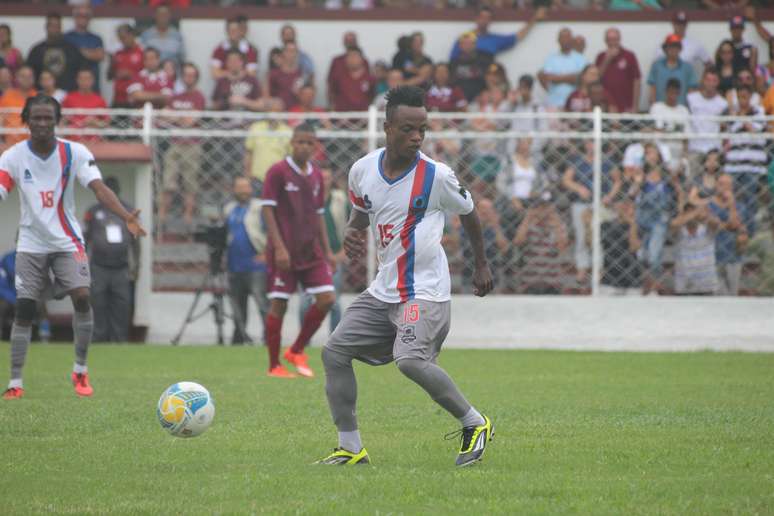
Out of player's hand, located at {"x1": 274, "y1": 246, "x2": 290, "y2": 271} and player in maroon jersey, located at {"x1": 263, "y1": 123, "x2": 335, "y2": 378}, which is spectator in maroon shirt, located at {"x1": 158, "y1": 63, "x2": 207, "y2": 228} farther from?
player's hand, located at {"x1": 274, "y1": 246, "x2": 290, "y2": 271}

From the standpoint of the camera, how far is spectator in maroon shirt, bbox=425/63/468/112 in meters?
20.1

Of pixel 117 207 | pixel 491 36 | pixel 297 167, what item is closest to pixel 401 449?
pixel 117 207

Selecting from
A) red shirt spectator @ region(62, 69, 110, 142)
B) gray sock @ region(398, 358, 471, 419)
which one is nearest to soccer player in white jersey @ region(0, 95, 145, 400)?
gray sock @ region(398, 358, 471, 419)

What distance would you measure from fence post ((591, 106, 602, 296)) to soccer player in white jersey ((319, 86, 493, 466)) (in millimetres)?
10834

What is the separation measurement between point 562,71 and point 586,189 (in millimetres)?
3269

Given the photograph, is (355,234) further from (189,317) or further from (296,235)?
(189,317)

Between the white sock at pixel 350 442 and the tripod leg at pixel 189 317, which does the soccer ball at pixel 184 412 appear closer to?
the white sock at pixel 350 442

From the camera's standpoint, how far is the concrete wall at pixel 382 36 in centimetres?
2194

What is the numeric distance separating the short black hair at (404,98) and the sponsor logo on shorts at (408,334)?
1.23m

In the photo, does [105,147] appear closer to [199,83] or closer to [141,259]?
[141,259]

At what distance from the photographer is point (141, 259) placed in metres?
19.3

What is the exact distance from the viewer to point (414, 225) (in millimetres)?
7582

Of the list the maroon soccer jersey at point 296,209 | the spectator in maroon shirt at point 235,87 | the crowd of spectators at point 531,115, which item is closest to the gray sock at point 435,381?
the maroon soccer jersey at point 296,209

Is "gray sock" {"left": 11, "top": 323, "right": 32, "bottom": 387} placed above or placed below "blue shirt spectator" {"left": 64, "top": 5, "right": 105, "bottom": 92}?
below
